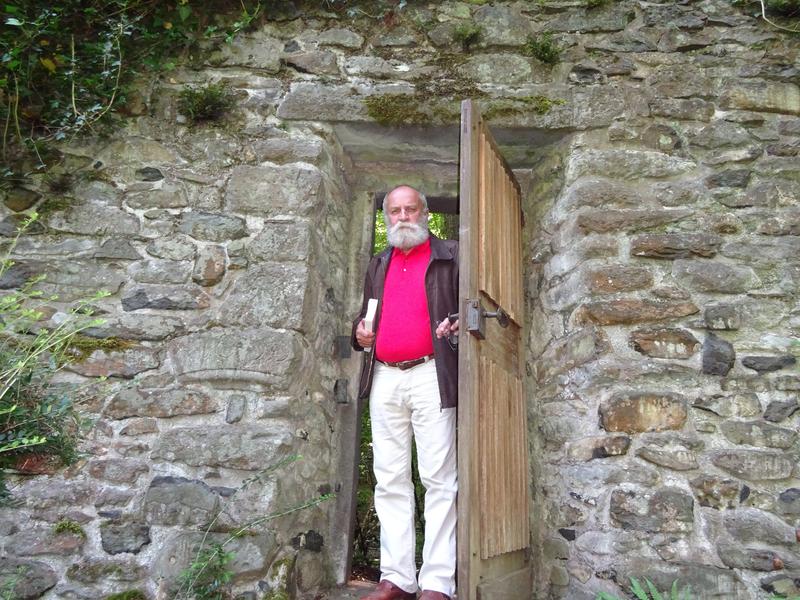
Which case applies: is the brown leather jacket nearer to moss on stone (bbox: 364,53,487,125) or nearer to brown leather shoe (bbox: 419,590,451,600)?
moss on stone (bbox: 364,53,487,125)

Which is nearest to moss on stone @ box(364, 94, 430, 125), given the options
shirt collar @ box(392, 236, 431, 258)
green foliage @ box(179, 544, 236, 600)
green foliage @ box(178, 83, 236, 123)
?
shirt collar @ box(392, 236, 431, 258)

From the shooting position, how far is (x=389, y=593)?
2668 mm

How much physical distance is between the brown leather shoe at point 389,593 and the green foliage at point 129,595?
0.87m

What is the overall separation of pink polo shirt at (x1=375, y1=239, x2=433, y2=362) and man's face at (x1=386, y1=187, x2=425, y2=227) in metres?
0.14

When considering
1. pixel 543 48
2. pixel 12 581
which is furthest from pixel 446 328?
pixel 12 581

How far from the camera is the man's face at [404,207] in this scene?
10.1ft

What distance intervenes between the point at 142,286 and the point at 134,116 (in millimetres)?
922

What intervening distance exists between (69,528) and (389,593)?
134cm

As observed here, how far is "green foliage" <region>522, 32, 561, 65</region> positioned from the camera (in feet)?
10.5

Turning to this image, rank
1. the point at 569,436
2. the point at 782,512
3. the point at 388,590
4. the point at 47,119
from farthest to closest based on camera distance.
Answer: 1. the point at 47,119
2. the point at 569,436
3. the point at 388,590
4. the point at 782,512

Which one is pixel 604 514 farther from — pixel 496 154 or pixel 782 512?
pixel 496 154

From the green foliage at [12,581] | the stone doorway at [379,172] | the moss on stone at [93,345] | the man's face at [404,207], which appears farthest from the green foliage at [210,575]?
the man's face at [404,207]

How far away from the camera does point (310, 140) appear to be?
3.20 metres

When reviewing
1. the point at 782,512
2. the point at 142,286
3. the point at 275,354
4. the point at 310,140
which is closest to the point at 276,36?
the point at 310,140
